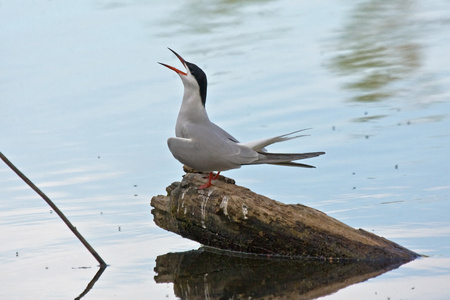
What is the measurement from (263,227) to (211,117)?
411cm

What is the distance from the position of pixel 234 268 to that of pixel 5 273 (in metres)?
1.64

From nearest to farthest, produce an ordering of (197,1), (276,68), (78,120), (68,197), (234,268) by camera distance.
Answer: (234,268) → (68,197) → (78,120) → (276,68) → (197,1)

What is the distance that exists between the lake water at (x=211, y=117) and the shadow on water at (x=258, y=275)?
11 centimetres

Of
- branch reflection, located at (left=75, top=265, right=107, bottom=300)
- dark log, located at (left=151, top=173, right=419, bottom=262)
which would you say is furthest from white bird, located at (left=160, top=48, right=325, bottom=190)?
branch reflection, located at (left=75, top=265, right=107, bottom=300)

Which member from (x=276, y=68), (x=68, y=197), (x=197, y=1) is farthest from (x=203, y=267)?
(x=197, y=1)

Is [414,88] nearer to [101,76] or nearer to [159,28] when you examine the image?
[101,76]

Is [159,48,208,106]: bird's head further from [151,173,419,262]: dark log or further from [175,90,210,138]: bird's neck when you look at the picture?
[151,173,419,262]: dark log

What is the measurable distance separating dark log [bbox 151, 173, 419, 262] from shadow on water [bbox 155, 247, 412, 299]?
0.25 feet

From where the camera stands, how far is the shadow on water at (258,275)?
236 inches

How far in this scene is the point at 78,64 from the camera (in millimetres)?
13336

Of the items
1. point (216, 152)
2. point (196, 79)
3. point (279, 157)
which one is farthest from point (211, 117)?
point (279, 157)

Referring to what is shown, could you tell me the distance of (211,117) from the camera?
34.2ft

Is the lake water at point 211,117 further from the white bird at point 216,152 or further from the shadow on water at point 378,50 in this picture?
the white bird at point 216,152

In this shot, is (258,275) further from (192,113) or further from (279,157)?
(192,113)
